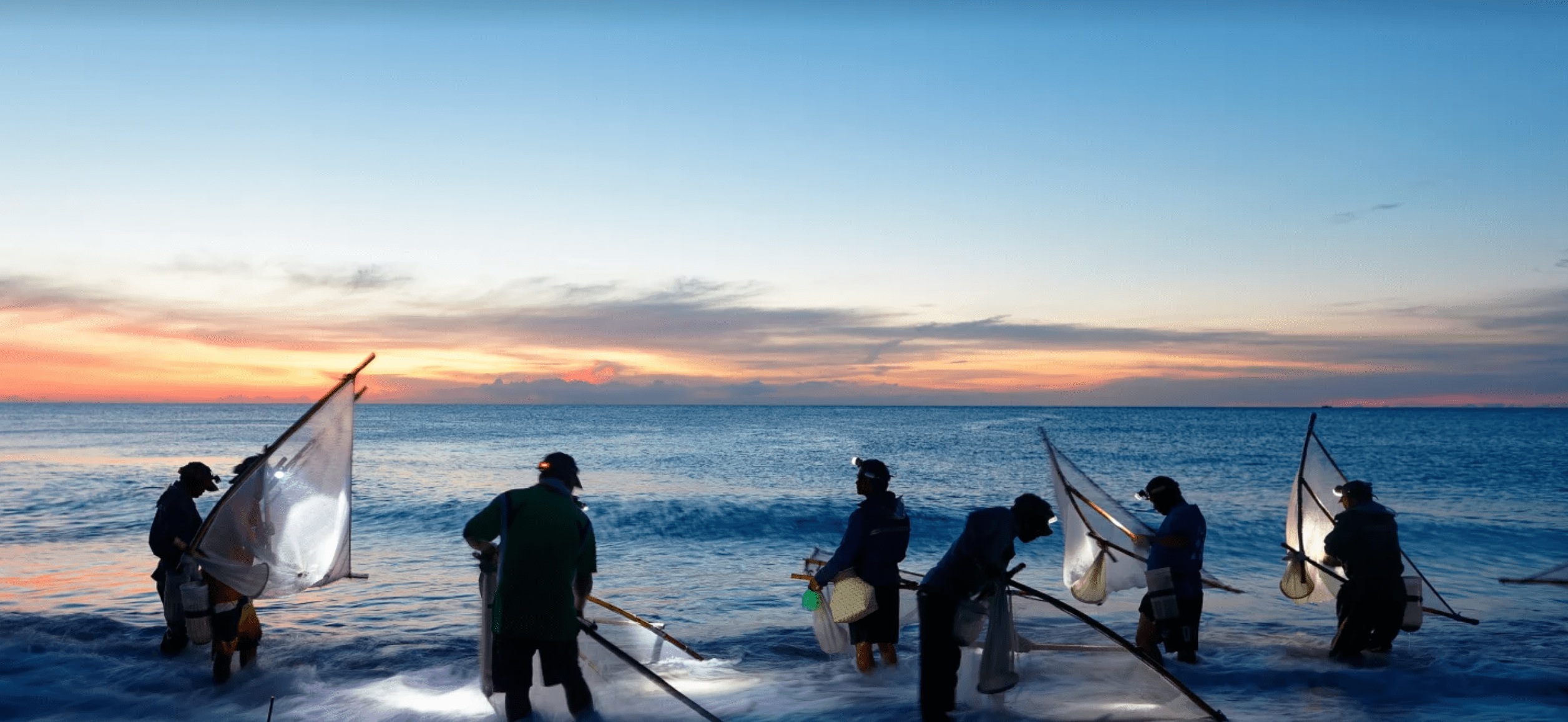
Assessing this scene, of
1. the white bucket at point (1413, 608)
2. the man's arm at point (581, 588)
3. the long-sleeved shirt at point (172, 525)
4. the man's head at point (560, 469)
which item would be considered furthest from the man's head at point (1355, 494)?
the long-sleeved shirt at point (172, 525)

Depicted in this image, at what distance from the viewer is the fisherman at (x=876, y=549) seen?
7285 mm

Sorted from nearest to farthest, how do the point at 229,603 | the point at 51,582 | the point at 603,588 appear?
the point at 229,603, the point at 51,582, the point at 603,588

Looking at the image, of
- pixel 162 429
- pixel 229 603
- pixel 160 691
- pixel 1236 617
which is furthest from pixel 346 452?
pixel 162 429

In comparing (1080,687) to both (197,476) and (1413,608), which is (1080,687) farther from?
(197,476)

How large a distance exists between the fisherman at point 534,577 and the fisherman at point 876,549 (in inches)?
92.1

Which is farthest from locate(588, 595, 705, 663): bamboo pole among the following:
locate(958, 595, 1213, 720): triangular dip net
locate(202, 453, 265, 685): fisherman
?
locate(202, 453, 265, 685): fisherman

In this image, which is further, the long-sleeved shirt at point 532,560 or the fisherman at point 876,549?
the fisherman at point 876,549

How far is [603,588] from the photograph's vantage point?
14.0 metres

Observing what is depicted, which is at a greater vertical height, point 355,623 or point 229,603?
point 229,603

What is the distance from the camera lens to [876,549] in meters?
7.35

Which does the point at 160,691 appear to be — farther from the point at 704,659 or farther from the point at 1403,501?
the point at 1403,501

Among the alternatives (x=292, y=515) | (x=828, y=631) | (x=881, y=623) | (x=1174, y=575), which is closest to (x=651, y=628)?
(x=828, y=631)

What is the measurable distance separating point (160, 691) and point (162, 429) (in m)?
101

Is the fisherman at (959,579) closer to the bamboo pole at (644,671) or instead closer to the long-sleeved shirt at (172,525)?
the bamboo pole at (644,671)
